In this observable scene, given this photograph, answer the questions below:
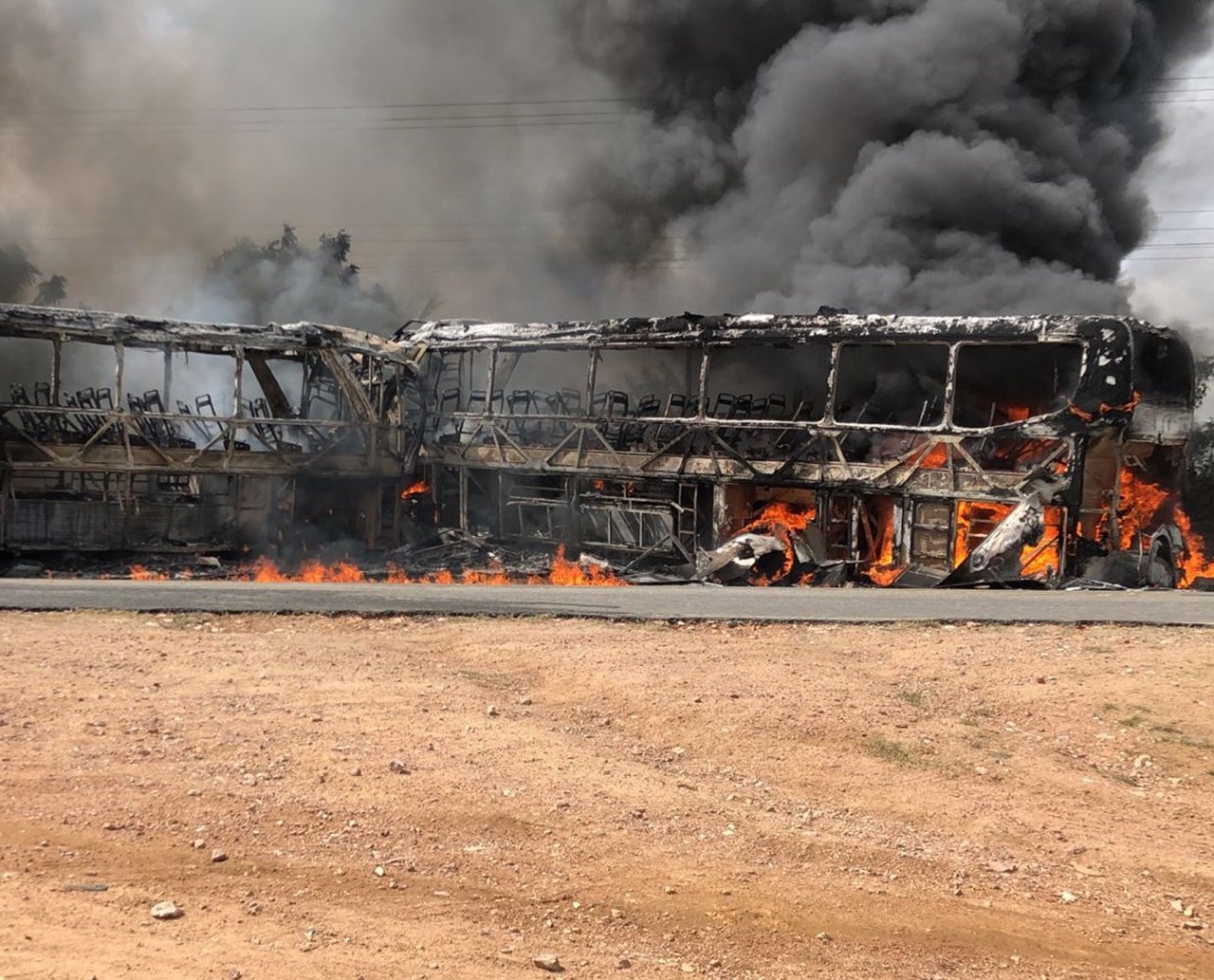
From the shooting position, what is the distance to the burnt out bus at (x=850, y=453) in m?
14.2

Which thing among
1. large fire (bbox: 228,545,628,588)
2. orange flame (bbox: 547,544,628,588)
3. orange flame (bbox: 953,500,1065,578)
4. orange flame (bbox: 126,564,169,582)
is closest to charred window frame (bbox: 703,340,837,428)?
orange flame (bbox: 547,544,628,588)

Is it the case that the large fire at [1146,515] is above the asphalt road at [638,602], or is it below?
above

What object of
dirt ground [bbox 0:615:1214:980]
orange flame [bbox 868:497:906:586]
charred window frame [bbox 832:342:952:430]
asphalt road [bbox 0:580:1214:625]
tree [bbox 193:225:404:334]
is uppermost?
tree [bbox 193:225:404:334]

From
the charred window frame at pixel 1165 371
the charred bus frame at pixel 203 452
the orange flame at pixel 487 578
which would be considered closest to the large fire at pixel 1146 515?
the charred window frame at pixel 1165 371

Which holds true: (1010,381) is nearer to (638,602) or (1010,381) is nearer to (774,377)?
(774,377)

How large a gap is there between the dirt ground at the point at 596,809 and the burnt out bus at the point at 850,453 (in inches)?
247

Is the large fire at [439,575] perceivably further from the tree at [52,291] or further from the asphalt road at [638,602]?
the tree at [52,291]

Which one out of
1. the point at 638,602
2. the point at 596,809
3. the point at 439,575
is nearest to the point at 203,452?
the point at 439,575

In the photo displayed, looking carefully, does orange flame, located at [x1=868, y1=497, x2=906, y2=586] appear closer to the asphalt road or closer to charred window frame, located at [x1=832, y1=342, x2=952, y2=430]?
charred window frame, located at [x1=832, y1=342, x2=952, y2=430]

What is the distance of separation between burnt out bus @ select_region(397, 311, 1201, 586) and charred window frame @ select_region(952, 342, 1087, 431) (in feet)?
0.12

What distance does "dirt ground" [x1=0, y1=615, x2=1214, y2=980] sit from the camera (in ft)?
14.0

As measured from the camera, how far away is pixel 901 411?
17766mm

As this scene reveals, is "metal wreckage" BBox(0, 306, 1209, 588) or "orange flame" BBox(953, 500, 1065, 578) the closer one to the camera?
"orange flame" BBox(953, 500, 1065, 578)

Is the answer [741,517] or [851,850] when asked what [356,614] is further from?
[741,517]
